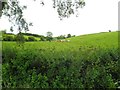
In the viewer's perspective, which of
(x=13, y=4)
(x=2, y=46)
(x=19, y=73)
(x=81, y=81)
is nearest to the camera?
(x=81, y=81)

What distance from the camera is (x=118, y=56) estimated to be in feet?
34.8

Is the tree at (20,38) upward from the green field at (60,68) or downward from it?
upward

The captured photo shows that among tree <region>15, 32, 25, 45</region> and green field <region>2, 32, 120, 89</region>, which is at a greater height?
tree <region>15, 32, 25, 45</region>

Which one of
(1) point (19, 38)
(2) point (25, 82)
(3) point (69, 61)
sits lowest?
(2) point (25, 82)

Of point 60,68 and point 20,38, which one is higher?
point 20,38

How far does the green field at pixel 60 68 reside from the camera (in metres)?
9.59

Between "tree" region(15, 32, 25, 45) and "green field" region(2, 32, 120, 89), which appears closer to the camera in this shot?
"green field" region(2, 32, 120, 89)

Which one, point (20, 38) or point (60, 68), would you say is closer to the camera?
point (60, 68)

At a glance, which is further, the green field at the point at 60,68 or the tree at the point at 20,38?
the tree at the point at 20,38

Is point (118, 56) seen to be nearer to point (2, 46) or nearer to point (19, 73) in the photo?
point (19, 73)

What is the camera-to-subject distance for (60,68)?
9.89 meters

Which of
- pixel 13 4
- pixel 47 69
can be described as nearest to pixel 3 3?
pixel 13 4

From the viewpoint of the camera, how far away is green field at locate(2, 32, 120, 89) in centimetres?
959

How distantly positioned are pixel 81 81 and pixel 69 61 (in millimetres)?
848
